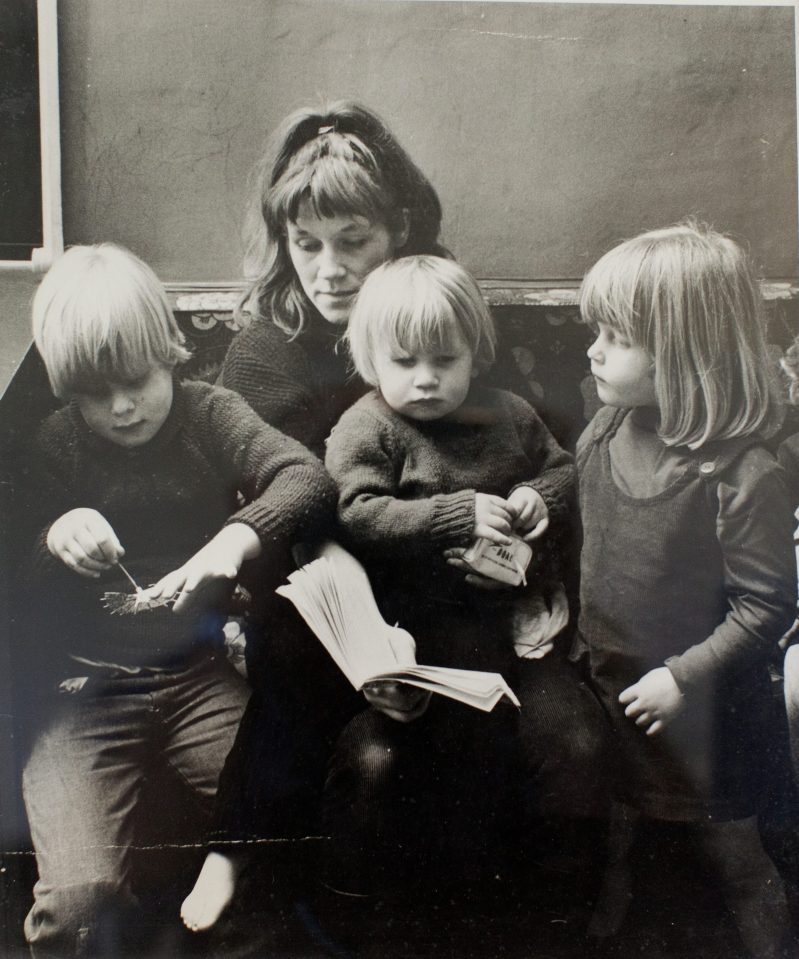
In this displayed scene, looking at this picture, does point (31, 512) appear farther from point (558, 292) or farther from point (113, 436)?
point (558, 292)

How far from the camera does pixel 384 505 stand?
1295 mm

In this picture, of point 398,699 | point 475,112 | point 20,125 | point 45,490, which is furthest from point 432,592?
Result: point 20,125

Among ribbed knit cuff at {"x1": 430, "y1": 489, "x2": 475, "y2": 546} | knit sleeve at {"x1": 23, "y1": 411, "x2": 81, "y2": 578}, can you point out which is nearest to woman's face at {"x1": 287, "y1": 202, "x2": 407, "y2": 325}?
ribbed knit cuff at {"x1": 430, "y1": 489, "x2": 475, "y2": 546}

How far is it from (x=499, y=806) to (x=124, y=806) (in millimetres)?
554

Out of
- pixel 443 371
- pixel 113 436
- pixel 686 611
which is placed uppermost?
pixel 443 371

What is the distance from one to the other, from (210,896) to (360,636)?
445mm

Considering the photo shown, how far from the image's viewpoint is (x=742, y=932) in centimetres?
137

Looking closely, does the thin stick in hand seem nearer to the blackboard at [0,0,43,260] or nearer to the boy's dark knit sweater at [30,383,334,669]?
the boy's dark knit sweater at [30,383,334,669]

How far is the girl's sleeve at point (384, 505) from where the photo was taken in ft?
4.25

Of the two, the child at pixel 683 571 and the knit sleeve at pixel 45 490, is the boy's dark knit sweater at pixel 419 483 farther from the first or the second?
the knit sleeve at pixel 45 490

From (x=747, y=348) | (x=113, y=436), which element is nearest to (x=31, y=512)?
(x=113, y=436)

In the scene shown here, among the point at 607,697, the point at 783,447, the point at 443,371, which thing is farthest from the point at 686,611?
the point at 443,371

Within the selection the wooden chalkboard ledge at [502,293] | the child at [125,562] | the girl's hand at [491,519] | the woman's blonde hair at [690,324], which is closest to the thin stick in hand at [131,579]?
the child at [125,562]

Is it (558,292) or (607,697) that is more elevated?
(558,292)
